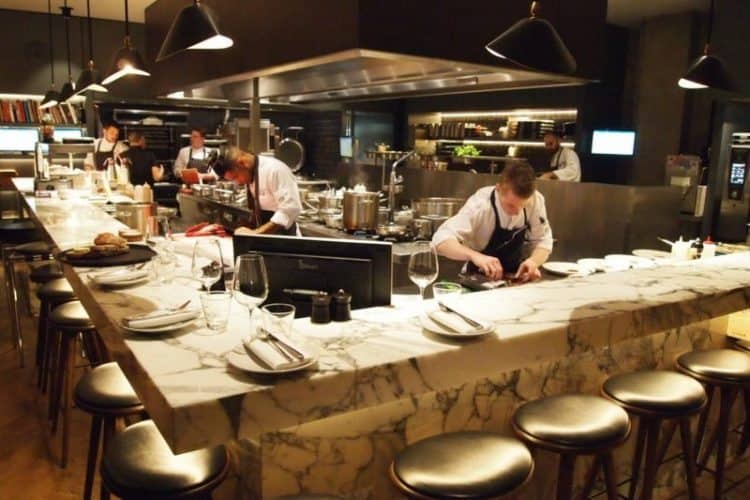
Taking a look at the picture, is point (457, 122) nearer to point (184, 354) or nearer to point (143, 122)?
point (143, 122)

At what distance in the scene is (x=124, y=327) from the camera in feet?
5.77

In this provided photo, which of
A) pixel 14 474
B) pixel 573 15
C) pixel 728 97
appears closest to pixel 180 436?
pixel 14 474

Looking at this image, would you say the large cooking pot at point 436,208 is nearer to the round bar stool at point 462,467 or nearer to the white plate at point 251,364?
the round bar stool at point 462,467

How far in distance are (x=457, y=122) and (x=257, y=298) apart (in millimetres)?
9833

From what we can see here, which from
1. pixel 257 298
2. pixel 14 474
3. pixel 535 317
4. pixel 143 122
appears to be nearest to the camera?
pixel 257 298

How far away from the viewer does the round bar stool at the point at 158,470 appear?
1.48m

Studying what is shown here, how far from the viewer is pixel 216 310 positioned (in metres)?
1.79

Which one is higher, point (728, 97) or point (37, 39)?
point (37, 39)

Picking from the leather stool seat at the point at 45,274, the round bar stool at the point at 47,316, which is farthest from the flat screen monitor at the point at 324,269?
the leather stool seat at the point at 45,274

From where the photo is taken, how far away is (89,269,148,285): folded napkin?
237 cm

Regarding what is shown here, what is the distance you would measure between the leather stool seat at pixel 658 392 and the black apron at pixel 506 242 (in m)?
1.32

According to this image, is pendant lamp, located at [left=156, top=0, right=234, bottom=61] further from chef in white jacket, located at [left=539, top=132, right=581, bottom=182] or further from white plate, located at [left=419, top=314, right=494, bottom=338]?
chef in white jacket, located at [left=539, top=132, right=581, bottom=182]

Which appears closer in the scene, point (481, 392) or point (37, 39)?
point (481, 392)

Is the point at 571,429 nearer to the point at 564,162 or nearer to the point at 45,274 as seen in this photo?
the point at 45,274
